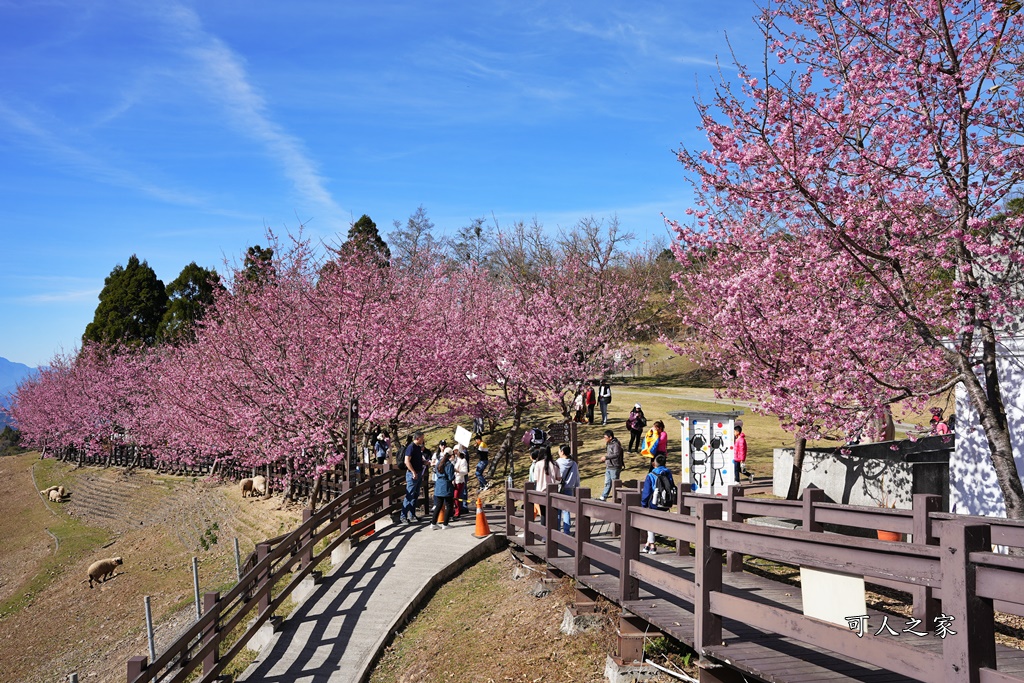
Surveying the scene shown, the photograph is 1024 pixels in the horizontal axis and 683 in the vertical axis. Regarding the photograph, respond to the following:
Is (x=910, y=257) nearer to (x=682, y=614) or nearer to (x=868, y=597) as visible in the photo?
(x=868, y=597)

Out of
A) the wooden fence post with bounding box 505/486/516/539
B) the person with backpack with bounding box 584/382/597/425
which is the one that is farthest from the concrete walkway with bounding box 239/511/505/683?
the person with backpack with bounding box 584/382/597/425

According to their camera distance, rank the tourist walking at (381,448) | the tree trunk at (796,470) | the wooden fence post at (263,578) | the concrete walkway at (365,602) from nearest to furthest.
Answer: the concrete walkway at (365,602) < the wooden fence post at (263,578) < the tree trunk at (796,470) < the tourist walking at (381,448)

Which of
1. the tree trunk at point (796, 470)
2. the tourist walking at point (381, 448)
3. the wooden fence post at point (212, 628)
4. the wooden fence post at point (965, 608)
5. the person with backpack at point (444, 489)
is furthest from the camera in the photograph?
the tourist walking at point (381, 448)

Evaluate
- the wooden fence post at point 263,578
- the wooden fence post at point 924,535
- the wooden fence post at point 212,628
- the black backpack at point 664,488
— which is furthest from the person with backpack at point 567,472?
the wooden fence post at point 924,535

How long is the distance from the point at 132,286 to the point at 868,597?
6372cm

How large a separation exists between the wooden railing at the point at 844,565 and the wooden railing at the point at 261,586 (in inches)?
199

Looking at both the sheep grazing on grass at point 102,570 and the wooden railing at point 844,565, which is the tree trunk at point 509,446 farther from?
the wooden railing at point 844,565

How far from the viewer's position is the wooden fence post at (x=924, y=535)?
734 centimetres

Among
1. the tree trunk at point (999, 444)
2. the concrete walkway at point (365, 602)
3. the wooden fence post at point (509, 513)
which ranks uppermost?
the tree trunk at point (999, 444)

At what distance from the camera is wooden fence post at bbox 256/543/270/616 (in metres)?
12.9

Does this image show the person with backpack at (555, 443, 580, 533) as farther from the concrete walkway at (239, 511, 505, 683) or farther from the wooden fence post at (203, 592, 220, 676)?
the wooden fence post at (203, 592, 220, 676)

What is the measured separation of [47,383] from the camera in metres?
59.5

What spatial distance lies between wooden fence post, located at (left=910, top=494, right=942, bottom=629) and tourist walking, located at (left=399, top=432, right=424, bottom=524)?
11515 mm

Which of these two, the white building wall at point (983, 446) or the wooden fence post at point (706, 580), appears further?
the white building wall at point (983, 446)
